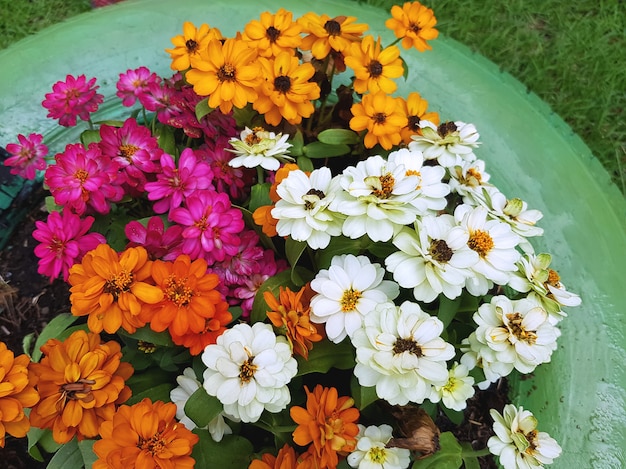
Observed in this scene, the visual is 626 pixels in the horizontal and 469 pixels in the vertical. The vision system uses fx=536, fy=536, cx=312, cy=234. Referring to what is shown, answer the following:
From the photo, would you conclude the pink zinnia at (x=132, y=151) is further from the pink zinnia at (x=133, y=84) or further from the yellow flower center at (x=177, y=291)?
the yellow flower center at (x=177, y=291)

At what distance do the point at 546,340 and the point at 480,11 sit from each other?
176 cm

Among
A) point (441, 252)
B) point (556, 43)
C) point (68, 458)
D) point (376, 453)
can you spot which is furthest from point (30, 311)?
point (556, 43)

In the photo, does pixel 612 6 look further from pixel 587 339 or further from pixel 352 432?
pixel 352 432

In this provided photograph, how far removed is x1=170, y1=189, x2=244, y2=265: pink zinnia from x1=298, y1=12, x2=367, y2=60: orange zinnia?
0.38m

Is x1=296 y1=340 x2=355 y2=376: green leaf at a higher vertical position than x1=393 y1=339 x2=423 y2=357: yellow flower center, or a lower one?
lower

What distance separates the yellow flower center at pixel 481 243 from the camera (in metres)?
0.76

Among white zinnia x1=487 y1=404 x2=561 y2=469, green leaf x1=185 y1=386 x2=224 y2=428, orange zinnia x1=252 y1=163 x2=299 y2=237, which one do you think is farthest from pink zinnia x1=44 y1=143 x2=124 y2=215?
Answer: white zinnia x1=487 y1=404 x2=561 y2=469

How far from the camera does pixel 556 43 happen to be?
209 centimetres

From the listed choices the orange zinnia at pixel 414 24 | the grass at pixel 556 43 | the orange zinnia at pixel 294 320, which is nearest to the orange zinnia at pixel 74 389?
the orange zinnia at pixel 294 320

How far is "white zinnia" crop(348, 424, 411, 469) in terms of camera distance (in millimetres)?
786

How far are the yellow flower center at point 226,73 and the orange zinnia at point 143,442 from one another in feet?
1.82

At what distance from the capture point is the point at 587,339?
106 centimetres

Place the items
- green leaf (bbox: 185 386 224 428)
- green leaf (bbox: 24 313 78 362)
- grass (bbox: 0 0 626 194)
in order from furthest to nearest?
grass (bbox: 0 0 626 194), green leaf (bbox: 24 313 78 362), green leaf (bbox: 185 386 224 428)

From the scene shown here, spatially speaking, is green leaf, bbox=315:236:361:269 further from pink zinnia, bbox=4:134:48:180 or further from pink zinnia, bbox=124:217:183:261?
pink zinnia, bbox=4:134:48:180
